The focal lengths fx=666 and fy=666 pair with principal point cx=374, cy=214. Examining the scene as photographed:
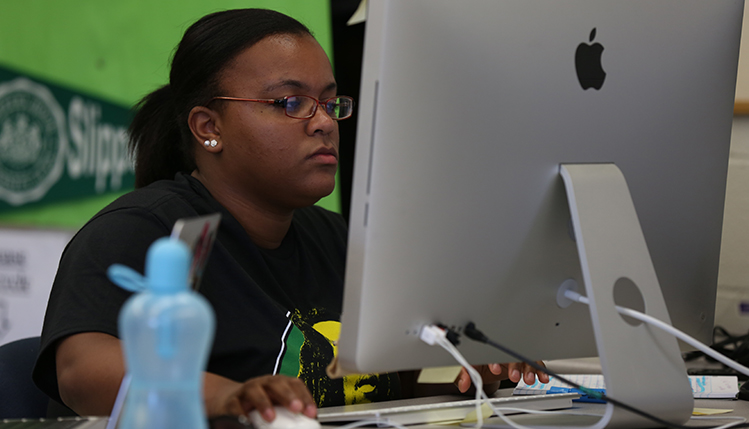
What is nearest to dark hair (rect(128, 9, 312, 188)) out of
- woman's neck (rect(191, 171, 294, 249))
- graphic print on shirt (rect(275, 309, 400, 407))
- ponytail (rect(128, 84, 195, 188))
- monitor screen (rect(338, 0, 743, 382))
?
ponytail (rect(128, 84, 195, 188))

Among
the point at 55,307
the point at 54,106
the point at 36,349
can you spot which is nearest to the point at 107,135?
the point at 54,106

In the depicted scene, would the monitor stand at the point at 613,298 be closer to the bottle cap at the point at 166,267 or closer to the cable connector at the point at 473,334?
the cable connector at the point at 473,334

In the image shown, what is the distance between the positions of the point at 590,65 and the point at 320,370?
622 mm

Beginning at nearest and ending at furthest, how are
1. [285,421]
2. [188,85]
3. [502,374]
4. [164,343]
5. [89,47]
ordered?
[164,343] → [285,421] → [502,374] → [188,85] → [89,47]

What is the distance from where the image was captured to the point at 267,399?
644 mm

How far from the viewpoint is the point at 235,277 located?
1.12 meters

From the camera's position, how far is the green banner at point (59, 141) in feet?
8.23

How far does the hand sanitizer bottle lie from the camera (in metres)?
0.41

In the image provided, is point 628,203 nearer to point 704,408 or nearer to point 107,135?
point 704,408

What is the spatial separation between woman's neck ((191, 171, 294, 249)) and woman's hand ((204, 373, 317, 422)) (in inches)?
25.3

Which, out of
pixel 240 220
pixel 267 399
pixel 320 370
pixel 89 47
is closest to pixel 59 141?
Result: pixel 89 47

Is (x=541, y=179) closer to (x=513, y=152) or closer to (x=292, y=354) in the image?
(x=513, y=152)

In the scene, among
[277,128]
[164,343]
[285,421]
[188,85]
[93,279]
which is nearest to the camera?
[164,343]

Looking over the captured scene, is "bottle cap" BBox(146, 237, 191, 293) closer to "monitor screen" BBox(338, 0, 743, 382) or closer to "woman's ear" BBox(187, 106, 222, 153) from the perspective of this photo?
"monitor screen" BBox(338, 0, 743, 382)
